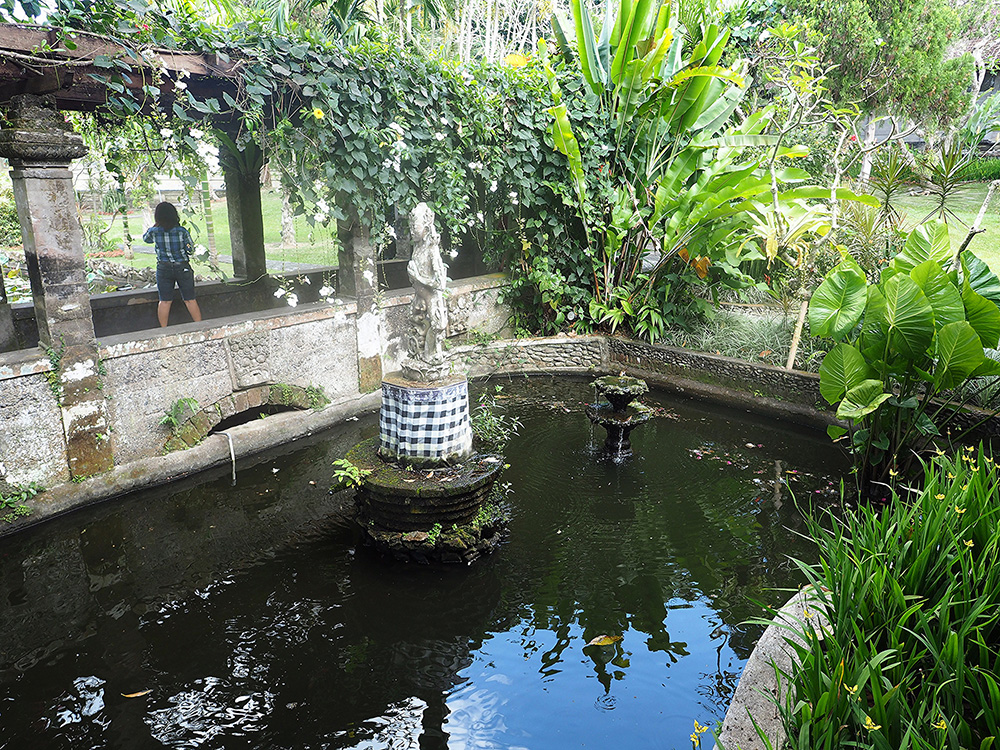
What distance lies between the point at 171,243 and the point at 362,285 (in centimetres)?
216

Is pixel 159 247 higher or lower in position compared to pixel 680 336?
higher

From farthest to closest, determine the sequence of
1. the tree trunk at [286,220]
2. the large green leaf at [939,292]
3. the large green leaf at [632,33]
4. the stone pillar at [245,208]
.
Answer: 1. the stone pillar at [245,208]
2. the large green leaf at [632,33]
3. the tree trunk at [286,220]
4. the large green leaf at [939,292]

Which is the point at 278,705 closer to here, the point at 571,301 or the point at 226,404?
the point at 226,404

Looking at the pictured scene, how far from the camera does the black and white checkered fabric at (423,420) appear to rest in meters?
4.54

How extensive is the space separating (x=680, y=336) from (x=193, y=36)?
612cm

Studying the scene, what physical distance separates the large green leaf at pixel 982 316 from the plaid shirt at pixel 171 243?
7.04 metres

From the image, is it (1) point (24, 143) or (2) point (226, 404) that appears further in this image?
(2) point (226, 404)

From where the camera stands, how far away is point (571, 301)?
29.1 ft

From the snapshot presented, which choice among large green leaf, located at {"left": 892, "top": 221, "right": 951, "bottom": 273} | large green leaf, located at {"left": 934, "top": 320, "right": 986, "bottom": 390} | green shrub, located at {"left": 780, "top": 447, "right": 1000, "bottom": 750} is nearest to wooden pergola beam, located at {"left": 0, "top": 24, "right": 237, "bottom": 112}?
green shrub, located at {"left": 780, "top": 447, "right": 1000, "bottom": 750}

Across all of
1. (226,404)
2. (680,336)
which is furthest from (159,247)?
(680,336)

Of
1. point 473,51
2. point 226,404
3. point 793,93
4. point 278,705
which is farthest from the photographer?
point 473,51

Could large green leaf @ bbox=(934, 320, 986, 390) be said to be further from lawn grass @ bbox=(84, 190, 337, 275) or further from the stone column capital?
lawn grass @ bbox=(84, 190, 337, 275)

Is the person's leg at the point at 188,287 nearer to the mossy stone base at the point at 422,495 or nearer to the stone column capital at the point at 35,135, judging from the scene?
the stone column capital at the point at 35,135

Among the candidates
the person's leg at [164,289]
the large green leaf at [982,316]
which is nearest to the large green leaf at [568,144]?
the large green leaf at [982,316]
